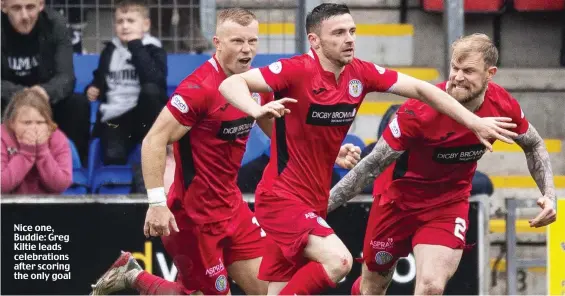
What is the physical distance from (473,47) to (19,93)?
154 inches

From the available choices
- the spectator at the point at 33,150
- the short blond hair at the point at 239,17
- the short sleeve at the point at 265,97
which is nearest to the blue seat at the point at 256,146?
the spectator at the point at 33,150

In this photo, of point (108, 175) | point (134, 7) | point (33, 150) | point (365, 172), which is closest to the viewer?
point (365, 172)

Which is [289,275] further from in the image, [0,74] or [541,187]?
[0,74]

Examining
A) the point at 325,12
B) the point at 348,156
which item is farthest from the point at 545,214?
the point at 325,12

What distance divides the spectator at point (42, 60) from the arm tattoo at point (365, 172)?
300 centimetres

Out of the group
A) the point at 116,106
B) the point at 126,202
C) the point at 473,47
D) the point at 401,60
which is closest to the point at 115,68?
the point at 116,106

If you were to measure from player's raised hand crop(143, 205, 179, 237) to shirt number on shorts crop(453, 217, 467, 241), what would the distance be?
179cm

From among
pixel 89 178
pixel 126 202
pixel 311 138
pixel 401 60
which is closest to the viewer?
pixel 311 138

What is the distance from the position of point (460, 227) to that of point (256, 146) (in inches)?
108

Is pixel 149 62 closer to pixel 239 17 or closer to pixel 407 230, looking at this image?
pixel 239 17

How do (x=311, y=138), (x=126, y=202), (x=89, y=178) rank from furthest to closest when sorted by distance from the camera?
(x=89, y=178) < (x=126, y=202) < (x=311, y=138)

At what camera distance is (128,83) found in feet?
36.9

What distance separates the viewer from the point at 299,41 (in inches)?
442

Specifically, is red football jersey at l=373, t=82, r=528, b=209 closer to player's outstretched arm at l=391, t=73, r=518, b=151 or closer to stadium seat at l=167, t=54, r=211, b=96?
player's outstretched arm at l=391, t=73, r=518, b=151
